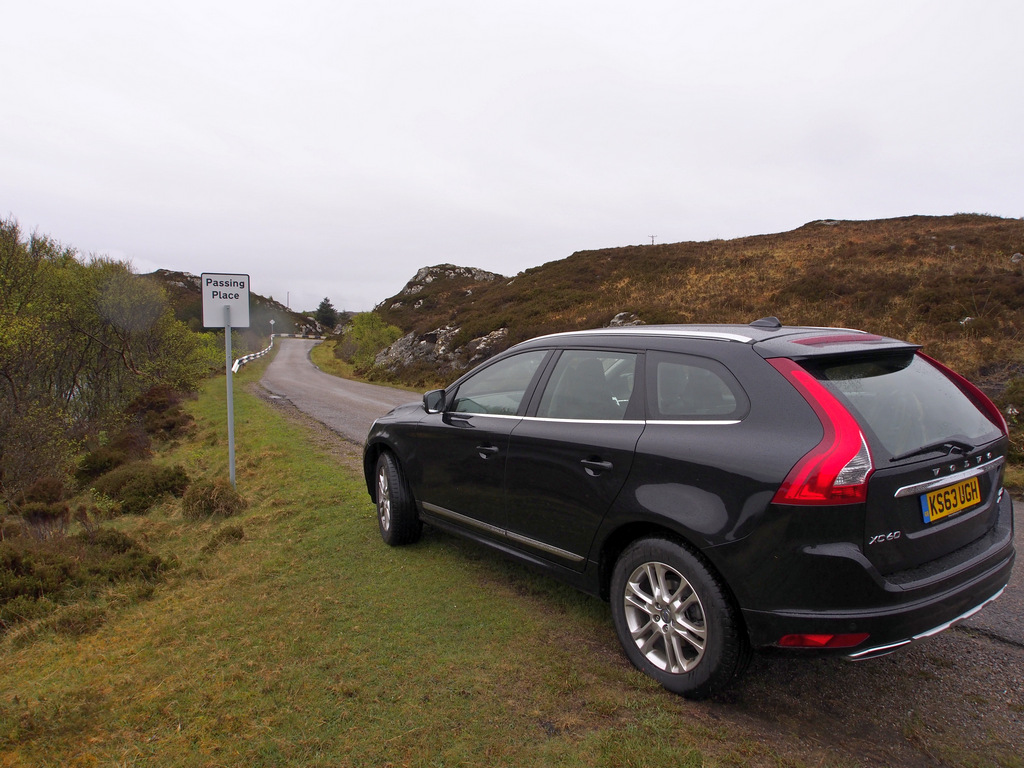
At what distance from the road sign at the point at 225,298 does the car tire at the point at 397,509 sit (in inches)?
138

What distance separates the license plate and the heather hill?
7784mm

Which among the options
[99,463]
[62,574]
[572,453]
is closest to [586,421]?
[572,453]

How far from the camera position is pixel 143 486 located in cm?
867

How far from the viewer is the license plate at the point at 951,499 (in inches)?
102

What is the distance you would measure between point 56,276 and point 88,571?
18819 mm

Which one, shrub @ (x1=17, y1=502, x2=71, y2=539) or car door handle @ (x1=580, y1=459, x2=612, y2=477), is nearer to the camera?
car door handle @ (x1=580, y1=459, x2=612, y2=477)

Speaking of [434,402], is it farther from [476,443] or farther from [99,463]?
[99,463]

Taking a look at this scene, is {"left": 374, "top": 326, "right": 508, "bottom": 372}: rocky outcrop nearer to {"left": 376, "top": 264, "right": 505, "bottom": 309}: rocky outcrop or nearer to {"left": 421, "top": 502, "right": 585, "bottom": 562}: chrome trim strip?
{"left": 421, "top": 502, "right": 585, "bottom": 562}: chrome trim strip

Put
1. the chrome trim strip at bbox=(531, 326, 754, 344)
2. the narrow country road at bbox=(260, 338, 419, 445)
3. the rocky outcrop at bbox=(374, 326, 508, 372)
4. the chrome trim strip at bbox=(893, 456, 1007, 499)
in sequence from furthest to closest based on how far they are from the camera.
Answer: the rocky outcrop at bbox=(374, 326, 508, 372) → the narrow country road at bbox=(260, 338, 419, 445) → the chrome trim strip at bbox=(531, 326, 754, 344) → the chrome trim strip at bbox=(893, 456, 1007, 499)

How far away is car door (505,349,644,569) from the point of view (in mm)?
3172

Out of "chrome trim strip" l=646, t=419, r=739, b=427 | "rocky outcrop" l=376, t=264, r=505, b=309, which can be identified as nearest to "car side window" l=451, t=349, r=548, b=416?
"chrome trim strip" l=646, t=419, r=739, b=427

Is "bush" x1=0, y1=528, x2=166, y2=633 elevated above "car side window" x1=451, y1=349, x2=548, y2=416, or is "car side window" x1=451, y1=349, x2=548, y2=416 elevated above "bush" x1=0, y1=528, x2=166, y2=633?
"car side window" x1=451, y1=349, x2=548, y2=416

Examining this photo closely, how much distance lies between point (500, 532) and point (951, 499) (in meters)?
2.40

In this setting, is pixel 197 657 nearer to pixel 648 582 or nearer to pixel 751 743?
pixel 648 582
